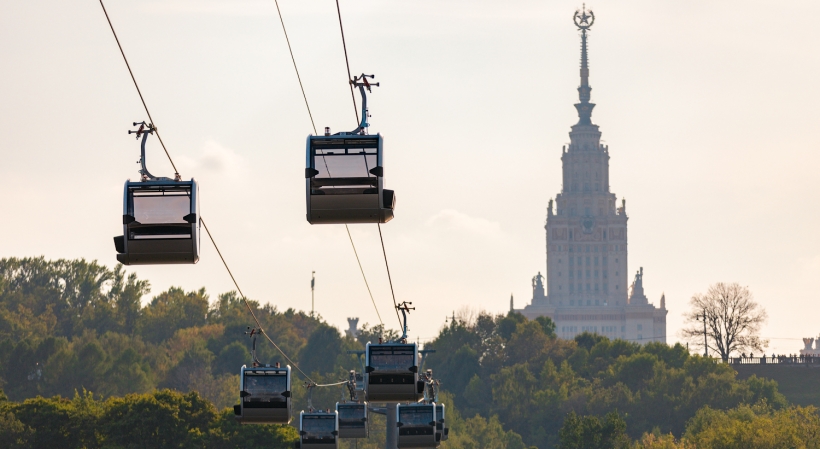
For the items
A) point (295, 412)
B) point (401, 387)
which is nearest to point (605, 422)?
point (295, 412)

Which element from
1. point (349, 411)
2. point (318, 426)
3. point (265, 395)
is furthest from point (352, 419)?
point (265, 395)

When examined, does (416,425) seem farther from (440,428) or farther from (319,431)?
(319,431)

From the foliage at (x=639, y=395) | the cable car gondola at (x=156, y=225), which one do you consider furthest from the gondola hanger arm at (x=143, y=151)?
the foliage at (x=639, y=395)

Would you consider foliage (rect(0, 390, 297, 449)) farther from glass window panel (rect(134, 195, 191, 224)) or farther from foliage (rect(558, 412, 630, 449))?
glass window panel (rect(134, 195, 191, 224))

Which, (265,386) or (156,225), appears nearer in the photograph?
(156,225)

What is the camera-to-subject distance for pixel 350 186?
39.8m

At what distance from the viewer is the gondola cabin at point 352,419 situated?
267 feet

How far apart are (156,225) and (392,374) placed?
21.5 metres

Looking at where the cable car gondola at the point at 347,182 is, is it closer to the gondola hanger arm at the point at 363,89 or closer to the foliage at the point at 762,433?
the gondola hanger arm at the point at 363,89

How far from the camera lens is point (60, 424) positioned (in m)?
126

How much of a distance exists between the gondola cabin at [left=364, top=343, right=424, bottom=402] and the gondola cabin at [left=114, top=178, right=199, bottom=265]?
65.8ft

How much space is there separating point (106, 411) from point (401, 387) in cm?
7038

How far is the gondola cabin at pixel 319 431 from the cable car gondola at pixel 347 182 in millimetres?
39521

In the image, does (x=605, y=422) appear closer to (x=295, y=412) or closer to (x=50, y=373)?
(x=295, y=412)
